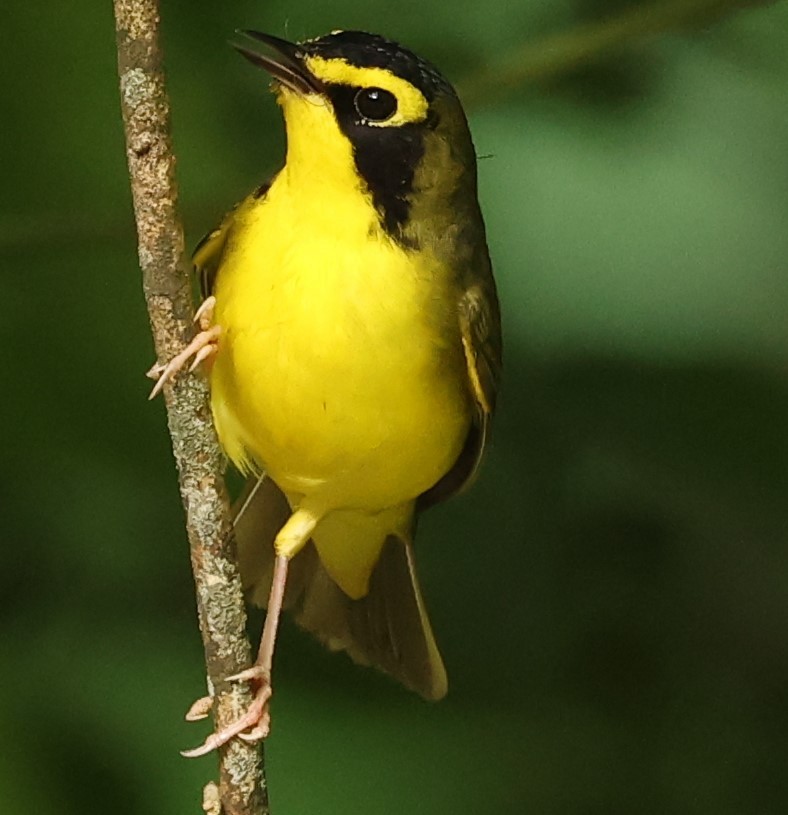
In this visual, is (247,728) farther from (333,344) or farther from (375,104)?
(375,104)

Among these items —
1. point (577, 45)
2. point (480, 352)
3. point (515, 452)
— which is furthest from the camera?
point (515, 452)

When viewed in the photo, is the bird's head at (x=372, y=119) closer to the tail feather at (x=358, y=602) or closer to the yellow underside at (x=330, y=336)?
the yellow underside at (x=330, y=336)

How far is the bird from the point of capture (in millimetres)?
1081

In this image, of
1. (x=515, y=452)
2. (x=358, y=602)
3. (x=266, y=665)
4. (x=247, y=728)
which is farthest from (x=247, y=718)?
(x=515, y=452)

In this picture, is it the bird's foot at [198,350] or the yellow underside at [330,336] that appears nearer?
the bird's foot at [198,350]

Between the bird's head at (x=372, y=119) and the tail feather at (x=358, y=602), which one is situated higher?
the bird's head at (x=372, y=119)

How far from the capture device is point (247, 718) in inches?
44.6

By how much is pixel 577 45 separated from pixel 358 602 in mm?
689

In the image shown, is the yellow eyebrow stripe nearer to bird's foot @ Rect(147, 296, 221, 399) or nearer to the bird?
the bird

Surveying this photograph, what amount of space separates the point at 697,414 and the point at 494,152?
0.43 m

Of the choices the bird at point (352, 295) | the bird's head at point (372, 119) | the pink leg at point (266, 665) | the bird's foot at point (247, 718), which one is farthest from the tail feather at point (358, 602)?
the bird's head at point (372, 119)

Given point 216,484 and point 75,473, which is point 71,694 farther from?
point 216,484

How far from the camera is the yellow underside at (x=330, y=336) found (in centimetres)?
112

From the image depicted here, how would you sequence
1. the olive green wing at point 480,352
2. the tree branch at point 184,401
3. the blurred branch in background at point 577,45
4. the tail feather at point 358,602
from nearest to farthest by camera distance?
the tree branch at point 184,401
the olive green wing at point 480,352
the tail feather at point 358,602
the blurred branch in background at point 577,45
